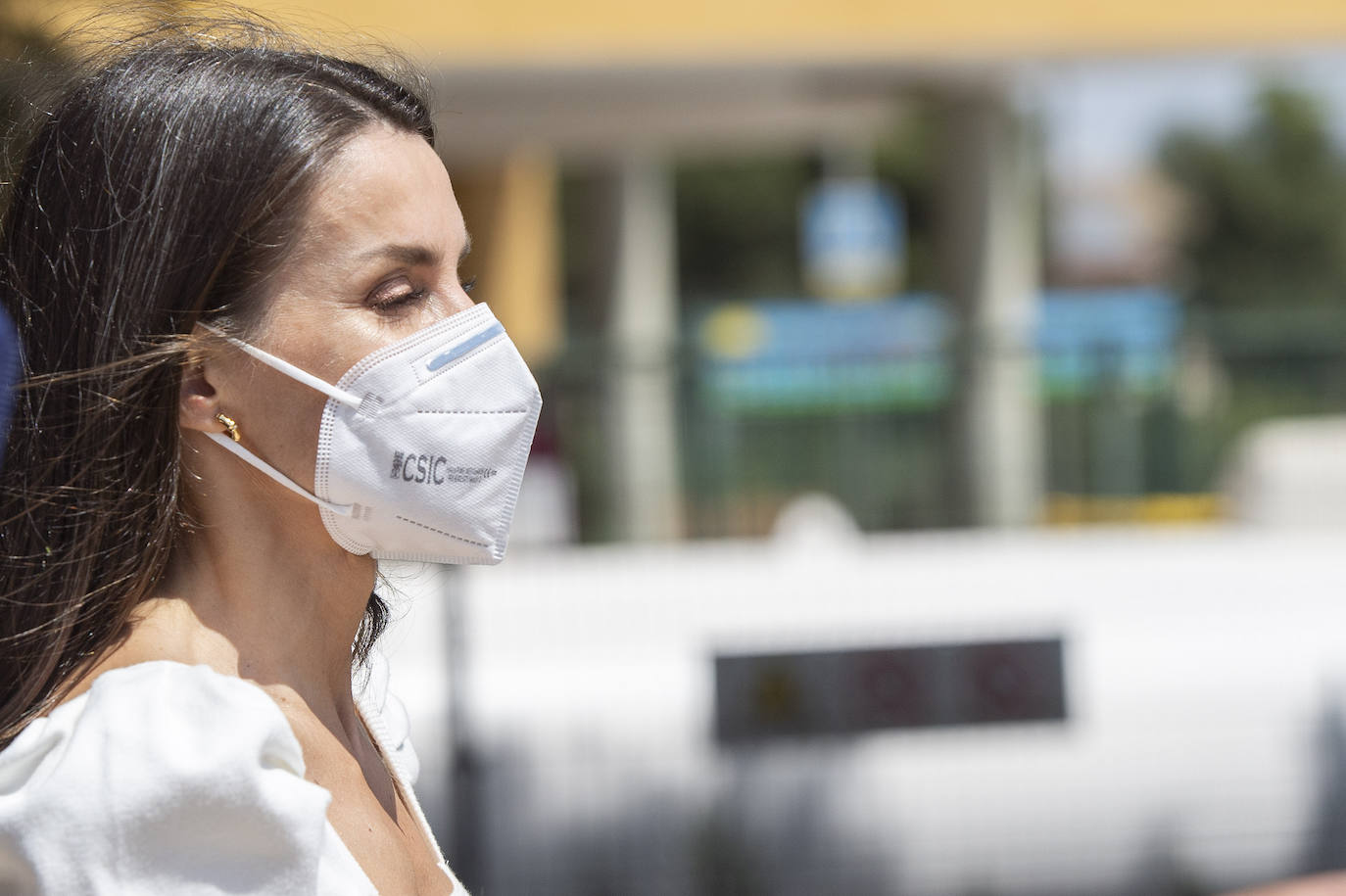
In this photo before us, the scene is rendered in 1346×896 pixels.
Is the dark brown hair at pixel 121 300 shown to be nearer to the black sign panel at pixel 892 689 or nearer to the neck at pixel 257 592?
the neck at pixel 257 592

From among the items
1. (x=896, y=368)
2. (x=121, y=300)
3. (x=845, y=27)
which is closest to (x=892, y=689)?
(x=896, y=368)

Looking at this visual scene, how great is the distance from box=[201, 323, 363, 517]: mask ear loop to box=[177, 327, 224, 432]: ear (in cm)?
1

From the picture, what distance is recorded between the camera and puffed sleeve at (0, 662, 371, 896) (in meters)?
1.31

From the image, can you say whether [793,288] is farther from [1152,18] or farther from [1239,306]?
[1152,18]

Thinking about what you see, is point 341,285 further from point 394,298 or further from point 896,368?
point 896,368

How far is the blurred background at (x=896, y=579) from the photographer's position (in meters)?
6.57

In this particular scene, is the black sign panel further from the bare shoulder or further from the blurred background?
the bare shoulder

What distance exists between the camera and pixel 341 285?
1.58 meters

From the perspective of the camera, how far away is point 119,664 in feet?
4.88

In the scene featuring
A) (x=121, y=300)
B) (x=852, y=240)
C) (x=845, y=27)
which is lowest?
(x=121, y=300)

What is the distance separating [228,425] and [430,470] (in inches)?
8.4

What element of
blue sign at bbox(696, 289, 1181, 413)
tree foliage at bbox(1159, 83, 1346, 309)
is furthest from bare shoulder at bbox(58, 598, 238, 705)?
tree foliage at bbox(1159, 83, 1346, 309)

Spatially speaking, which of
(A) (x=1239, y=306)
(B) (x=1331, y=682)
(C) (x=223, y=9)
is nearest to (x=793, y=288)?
(A) (x=1239, y=306)

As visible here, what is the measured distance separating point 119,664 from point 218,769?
233mm
